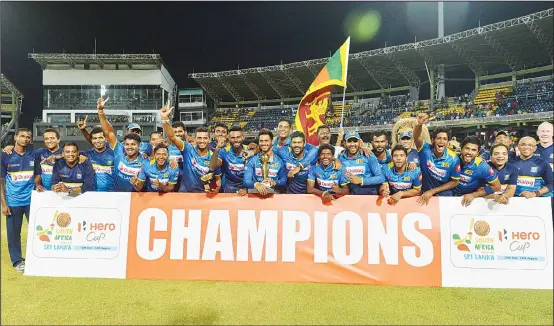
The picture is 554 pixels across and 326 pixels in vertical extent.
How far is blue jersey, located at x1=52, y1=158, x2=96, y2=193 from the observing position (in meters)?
5.00

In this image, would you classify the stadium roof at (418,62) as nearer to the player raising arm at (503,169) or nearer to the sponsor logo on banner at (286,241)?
the player raising arm at (503,169)

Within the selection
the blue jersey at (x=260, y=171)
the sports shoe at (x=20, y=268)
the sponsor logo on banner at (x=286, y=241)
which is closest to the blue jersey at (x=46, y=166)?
the sports shoe at (x=20, y=268)

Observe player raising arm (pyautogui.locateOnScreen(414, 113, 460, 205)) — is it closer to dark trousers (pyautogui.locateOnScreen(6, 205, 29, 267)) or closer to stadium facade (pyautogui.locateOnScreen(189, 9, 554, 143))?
dark trousers (pyautogui.locateOnScreen(6, 205, 29, 267))

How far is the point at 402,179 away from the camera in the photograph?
15.5ft

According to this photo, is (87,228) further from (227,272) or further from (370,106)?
(370,106)

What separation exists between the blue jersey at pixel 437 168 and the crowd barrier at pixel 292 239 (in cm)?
44

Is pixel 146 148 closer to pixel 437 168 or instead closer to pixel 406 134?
pixel 406 134

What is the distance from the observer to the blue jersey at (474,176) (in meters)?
4.65

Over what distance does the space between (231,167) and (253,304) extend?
219 cm

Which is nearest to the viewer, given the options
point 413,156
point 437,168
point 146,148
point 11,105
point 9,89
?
point 437,168

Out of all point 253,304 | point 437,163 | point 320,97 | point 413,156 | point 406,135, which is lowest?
point 253,304

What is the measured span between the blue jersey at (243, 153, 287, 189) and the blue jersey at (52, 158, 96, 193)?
2300 mm

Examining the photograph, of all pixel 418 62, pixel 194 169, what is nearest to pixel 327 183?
pixel 194 169

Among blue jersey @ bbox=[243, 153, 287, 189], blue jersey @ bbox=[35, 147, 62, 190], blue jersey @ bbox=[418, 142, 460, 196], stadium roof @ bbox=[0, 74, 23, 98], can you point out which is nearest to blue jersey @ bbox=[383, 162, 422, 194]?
blue jersey @ bbox=[418, 142, 460, 196]
